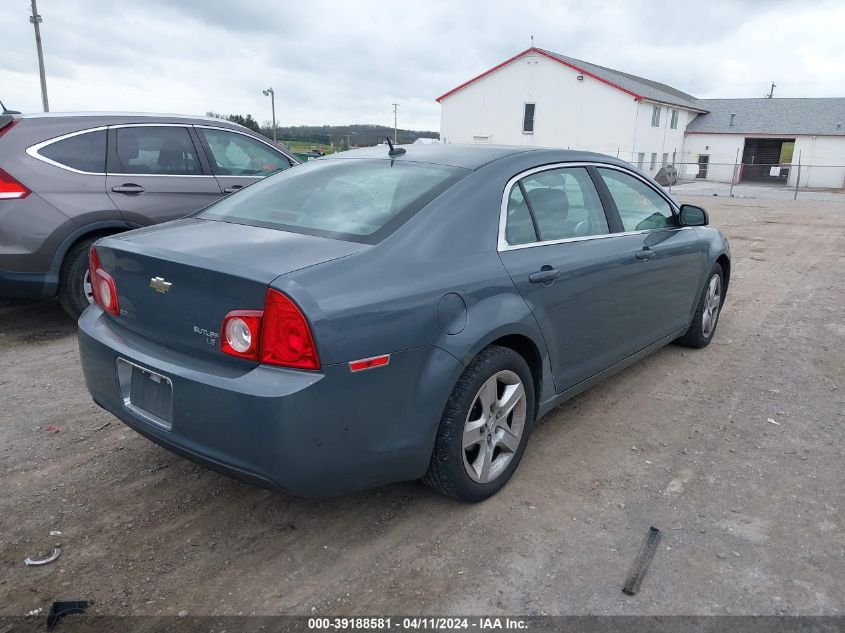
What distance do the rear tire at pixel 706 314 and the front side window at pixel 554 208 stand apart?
1755 mm

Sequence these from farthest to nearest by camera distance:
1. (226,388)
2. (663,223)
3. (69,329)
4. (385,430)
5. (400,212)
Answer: (69,329)
(663,223)
(400,212)
(385,430)
(226,388)

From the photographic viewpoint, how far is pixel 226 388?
2361 mm

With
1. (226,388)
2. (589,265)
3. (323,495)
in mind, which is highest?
(589,265)

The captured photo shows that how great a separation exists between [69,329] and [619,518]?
4820 millimetres

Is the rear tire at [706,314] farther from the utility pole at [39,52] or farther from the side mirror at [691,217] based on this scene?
the utility pole at [39,52]

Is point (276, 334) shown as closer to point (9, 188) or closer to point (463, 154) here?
point (463, 154)

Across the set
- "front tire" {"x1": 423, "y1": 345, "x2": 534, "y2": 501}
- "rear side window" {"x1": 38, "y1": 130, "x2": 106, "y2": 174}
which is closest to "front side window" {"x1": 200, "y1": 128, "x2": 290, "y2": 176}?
"rear side window" {"x1": 38, "y1": 130, "x2": 106, "y2": 174}

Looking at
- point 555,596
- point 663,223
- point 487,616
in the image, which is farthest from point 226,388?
point 663,223

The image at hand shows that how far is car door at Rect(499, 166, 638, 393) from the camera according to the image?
126 inches

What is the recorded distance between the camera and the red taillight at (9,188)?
4.98 meters

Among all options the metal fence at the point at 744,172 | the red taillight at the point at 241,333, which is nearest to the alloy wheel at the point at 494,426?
the red taillight at the point at 241,333

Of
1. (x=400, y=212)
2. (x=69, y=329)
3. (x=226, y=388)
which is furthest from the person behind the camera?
(x=69, y=329)

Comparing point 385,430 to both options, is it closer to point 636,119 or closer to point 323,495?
point 323,495

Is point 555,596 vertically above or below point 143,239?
below
